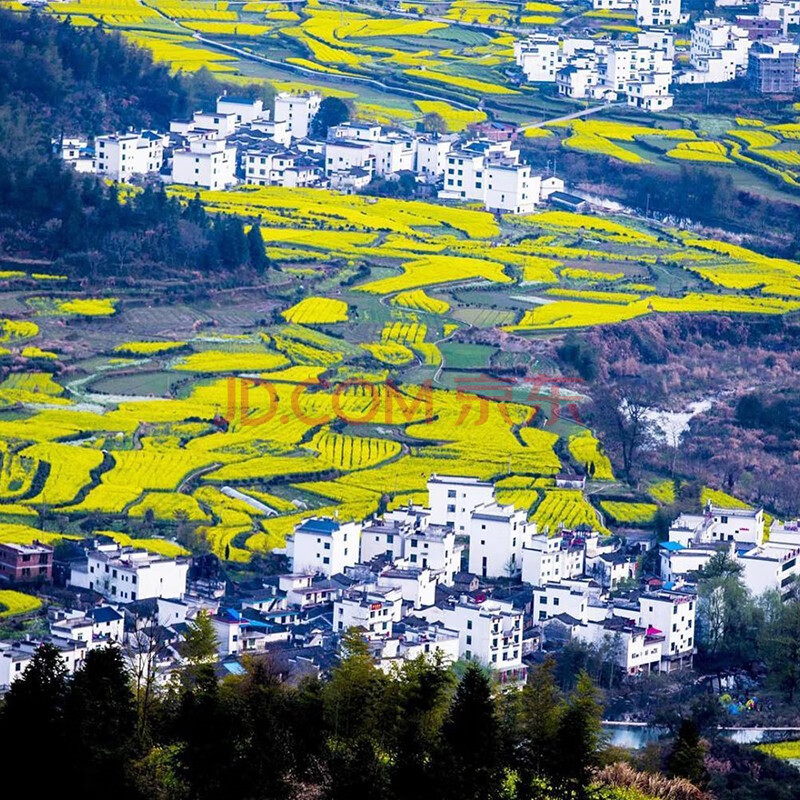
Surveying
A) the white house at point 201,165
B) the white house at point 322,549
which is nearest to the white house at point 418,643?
the white house at point 322,549

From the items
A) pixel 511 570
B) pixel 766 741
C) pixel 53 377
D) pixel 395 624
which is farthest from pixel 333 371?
pixel 766 741

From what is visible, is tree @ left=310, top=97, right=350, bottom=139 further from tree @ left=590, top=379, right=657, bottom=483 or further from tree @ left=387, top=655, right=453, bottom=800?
tree @ left=387, top=655, right=453, bottom=800

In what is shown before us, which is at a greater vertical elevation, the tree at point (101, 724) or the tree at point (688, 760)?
the tree at point (101, 724)

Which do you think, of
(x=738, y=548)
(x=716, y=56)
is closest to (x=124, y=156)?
(x=716, y=56)

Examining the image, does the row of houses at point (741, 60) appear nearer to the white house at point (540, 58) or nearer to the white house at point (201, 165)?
the white house at point (540, 58)

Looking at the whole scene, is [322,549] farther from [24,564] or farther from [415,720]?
[415,720]

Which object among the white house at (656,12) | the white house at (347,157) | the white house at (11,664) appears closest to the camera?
the white house at (11,664)
